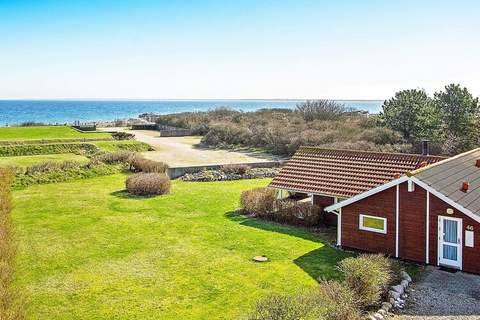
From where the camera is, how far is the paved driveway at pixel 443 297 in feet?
40.1

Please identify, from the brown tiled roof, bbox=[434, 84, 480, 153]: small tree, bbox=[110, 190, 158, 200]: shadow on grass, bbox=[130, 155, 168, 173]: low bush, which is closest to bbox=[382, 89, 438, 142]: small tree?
bbox=[434, 84, 480, 153]: small tree

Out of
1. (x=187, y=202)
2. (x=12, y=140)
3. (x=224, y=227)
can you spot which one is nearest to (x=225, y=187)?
(x=187, y=202)

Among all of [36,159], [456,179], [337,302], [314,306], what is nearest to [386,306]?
[337,302]

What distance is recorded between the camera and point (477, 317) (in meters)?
12.0

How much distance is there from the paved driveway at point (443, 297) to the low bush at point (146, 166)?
72.2 feet

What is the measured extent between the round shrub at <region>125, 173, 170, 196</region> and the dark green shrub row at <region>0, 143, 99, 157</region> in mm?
16866

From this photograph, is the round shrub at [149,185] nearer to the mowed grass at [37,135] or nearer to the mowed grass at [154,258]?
the mowed grass at [154,258]

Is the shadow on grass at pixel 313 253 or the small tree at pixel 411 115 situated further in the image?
the small tree at pixel 411 115

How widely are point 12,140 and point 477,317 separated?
4539 cm

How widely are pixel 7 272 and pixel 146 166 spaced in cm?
2101

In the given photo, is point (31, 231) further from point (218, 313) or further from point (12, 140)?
point (12, 140)

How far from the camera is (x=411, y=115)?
40281 millimetres

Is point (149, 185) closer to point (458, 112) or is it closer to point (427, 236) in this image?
point (427, 236)

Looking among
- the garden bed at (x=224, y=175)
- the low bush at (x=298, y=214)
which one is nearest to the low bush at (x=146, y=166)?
the garden bed at (x=224, y=175)
